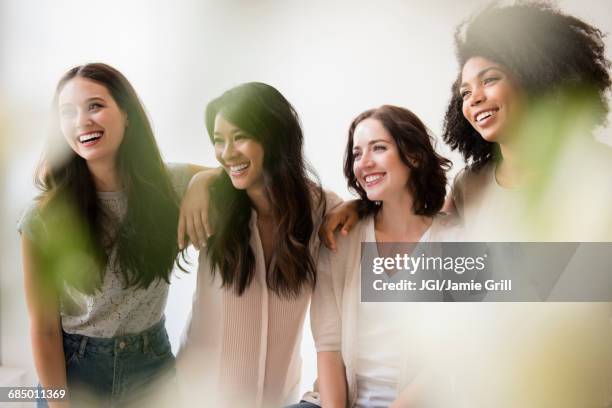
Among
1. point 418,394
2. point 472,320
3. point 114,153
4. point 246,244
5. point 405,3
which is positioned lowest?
point 418,394

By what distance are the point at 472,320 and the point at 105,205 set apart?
0.71 m

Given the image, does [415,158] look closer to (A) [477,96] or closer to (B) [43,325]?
(A) [477,96]

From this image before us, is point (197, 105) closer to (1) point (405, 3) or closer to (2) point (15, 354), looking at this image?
(1) point (405, 3)

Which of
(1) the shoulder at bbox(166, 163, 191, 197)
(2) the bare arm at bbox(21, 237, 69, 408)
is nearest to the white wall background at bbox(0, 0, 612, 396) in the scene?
(1) the shoulder at bbox(166, 163, 191, 197)

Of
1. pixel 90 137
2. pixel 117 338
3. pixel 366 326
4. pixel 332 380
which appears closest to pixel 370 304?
pixel 366 326

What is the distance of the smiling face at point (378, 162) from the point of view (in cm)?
83

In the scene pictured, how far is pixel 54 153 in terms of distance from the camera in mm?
896

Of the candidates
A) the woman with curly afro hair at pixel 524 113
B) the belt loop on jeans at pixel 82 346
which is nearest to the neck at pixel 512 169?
the woman with curly afro hair at pixel 524 113

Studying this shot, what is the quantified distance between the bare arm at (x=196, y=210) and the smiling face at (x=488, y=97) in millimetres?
455

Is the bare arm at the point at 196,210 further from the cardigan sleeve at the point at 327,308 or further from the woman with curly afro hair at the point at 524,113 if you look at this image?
the woman with curly afro hair at the point at 524,113

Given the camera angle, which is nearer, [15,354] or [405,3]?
[405,3]

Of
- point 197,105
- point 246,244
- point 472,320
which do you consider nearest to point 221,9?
point 197,105

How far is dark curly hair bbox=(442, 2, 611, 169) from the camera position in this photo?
814 millimetres

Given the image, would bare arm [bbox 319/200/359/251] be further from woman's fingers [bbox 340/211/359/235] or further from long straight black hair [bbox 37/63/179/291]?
long straight black hair [bbox 37/63/179/291]
